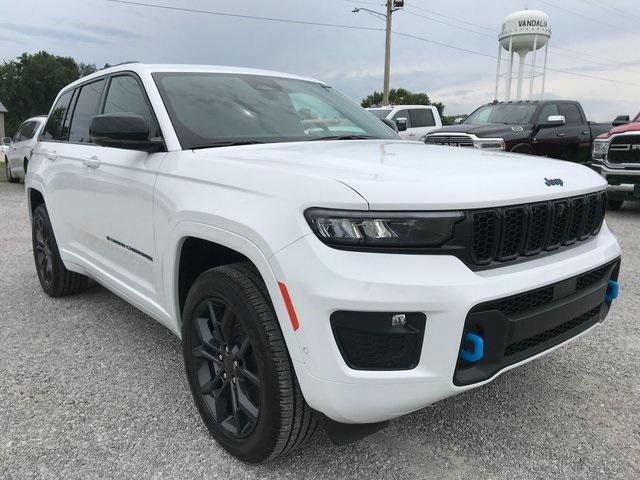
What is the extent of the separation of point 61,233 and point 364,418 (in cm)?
312

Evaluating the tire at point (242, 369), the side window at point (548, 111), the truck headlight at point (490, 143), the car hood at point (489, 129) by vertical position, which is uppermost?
the side window at point (548, 111)

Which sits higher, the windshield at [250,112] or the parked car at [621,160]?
the windshield at [250,112]

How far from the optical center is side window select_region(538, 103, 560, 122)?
10755 millimetres

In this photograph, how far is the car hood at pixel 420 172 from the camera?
1.84m

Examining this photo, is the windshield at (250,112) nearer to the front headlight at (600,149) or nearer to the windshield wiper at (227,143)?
the windshield wiper at (227,143)

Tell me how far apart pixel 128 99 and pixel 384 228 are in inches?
85.0

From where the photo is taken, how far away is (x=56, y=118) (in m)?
4.57

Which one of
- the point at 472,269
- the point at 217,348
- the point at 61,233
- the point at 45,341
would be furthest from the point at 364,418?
the point at 61,233

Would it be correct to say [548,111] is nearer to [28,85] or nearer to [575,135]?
[575,135]

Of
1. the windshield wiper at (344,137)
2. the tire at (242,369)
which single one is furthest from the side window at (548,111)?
the tire at (242,369)

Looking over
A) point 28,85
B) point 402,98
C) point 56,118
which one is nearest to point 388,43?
point 56,118

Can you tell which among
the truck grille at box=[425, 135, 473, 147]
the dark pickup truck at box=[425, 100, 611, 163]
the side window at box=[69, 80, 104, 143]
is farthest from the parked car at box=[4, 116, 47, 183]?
the side window at box=[69, 80, 104, 143]

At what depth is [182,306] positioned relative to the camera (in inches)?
108

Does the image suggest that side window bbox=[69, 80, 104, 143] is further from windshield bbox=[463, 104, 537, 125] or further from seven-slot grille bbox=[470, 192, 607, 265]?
windshield bbox=[463, 104, 537, 125]
